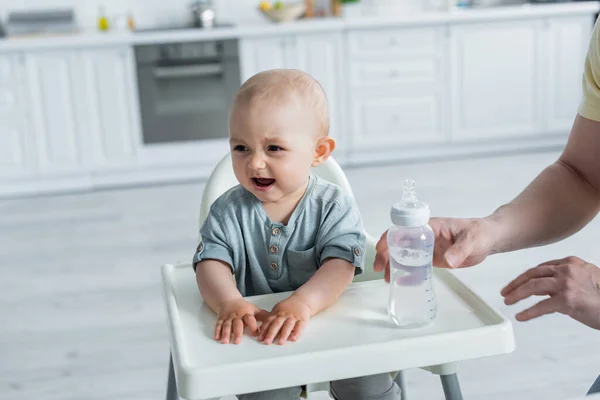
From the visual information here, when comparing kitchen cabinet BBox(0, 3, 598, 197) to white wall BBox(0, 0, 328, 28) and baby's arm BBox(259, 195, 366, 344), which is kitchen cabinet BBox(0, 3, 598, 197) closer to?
white wall BBox(0, 0, 328, 28)

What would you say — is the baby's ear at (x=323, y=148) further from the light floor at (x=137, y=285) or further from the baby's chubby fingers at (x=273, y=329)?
the light floor at (x=137, y=285)

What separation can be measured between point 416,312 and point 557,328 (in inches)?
59.5

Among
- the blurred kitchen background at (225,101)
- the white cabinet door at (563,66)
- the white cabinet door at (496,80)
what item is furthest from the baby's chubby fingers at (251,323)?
the white cabinet door at (563,66)

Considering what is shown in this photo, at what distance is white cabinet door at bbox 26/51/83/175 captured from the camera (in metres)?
4.29

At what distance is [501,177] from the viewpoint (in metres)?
4.19

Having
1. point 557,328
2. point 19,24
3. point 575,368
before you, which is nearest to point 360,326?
point 575,368

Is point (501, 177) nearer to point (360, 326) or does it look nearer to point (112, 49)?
point (112, 49)

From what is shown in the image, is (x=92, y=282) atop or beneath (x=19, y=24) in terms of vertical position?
beneath

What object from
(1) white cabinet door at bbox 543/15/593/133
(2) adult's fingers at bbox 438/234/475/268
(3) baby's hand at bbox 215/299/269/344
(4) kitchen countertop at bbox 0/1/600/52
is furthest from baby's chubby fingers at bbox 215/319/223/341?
(1) white cabinet door at bbox 543/15/593/133

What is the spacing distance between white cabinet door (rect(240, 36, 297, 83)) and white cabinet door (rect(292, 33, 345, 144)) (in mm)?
53

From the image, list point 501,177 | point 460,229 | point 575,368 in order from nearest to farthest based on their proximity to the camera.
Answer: point 460,229 → point 575,368 → point 501,177

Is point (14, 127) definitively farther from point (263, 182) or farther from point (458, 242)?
point (458, 242)

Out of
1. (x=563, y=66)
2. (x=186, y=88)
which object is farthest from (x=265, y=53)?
(x=563, y=66)

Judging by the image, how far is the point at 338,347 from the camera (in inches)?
37.9
